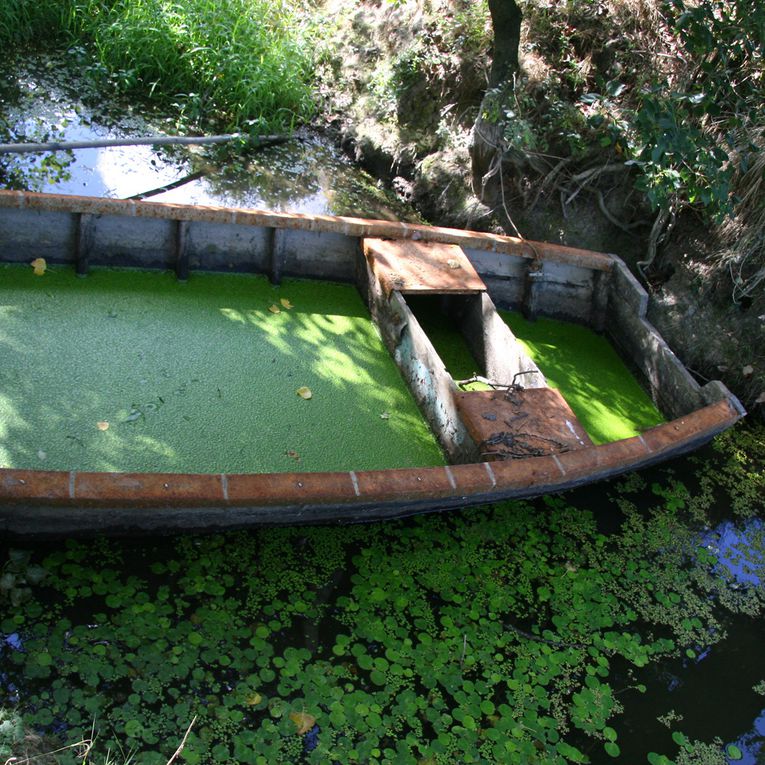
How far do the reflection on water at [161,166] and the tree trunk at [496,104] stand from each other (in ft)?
2.75

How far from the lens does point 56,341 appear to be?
4574 millimetres

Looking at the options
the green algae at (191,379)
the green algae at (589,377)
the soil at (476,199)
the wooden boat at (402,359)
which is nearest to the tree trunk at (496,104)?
the soil at (476,199)

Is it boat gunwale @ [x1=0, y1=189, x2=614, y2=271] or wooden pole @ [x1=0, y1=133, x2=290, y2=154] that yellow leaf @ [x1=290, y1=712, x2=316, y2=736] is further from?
wooden pole @ [x1=0, y1=133, x2=290, y2=154]

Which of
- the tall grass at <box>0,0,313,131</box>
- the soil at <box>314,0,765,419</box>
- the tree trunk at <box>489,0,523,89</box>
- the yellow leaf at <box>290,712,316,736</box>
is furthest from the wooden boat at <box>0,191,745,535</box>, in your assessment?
the tall grass at <box>0,0,313,131</box>

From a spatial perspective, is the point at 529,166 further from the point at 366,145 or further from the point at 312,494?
the point at 312,494

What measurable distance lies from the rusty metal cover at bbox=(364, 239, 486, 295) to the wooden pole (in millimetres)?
2358

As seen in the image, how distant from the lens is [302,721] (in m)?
3.18

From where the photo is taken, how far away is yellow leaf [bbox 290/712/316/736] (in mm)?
3166

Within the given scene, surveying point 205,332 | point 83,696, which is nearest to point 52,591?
point 83,696

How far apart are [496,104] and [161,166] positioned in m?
2.77

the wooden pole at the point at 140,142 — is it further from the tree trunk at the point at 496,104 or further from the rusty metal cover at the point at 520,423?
the rusty metal cover at the point at 520,423

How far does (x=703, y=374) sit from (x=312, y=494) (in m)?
3.28

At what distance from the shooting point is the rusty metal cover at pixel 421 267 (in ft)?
17.0

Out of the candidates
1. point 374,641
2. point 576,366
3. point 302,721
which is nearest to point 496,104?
point 576,366
